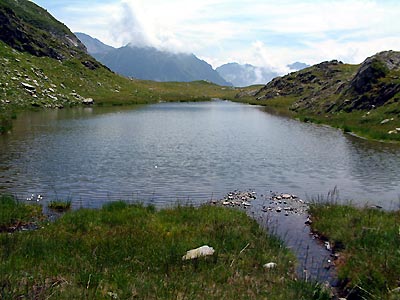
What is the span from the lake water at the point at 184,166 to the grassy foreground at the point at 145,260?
21.2 feet

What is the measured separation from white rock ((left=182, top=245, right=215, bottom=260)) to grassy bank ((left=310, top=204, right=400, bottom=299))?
5022 millimetres

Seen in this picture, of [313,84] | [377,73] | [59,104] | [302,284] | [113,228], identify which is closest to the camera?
[302,284]

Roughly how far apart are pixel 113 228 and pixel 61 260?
4974mm

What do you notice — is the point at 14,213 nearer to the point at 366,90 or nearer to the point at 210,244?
the point at 210,244

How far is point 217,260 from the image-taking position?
15.5m

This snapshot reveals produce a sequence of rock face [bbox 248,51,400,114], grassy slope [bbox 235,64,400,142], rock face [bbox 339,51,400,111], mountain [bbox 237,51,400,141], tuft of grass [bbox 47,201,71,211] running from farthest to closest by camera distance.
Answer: rock face [bbox 248,51,400,114]
rock face [bbox 339,51,400,111]
mountain [bbox 237,51,400,141]
grassy slope [bbox 235,64,400,142]
tuft of grass [bbox 47,201,71,211]

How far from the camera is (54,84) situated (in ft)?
417

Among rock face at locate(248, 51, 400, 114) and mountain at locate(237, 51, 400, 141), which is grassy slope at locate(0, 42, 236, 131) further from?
rock face at locate(248, 51, 400, 114)

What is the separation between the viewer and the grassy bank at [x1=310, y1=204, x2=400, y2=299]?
13820mm

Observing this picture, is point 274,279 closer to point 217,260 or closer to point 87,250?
point 217,260

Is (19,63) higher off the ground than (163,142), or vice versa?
(19,63)

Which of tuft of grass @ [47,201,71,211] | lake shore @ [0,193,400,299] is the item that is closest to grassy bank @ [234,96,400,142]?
lake shore @ [0,193,400,299]

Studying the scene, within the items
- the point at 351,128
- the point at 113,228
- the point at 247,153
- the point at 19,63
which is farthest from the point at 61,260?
the point at 19,63

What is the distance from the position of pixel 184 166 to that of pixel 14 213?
20.1m
